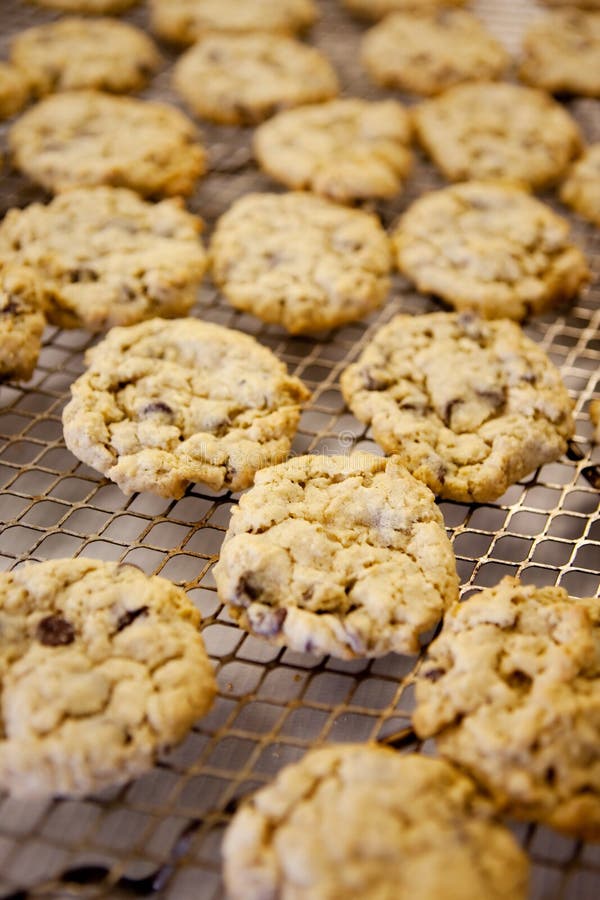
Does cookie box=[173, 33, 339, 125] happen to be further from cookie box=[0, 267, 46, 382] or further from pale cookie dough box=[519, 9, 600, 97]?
cookie box=[0, 267, 46, 382]

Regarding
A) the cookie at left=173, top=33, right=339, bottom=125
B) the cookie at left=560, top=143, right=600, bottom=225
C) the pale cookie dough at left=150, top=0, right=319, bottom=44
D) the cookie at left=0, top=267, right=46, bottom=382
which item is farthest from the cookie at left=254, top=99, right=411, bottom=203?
the cookie at left=0, top=267, right=46, bottom=382

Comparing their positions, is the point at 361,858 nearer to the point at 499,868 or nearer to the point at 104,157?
the point at 499,868

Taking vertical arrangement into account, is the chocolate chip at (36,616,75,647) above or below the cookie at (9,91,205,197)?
below

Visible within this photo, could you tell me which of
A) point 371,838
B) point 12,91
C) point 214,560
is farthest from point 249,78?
point 371,838

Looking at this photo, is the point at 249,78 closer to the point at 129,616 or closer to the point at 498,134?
the point at 498,134

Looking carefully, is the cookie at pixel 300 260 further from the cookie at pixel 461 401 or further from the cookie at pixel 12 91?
the cookie at pixel 12 91

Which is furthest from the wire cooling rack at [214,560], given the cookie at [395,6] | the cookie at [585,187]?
the cookie at [395,6]

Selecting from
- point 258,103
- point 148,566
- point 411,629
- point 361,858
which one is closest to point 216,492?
point 148,566
